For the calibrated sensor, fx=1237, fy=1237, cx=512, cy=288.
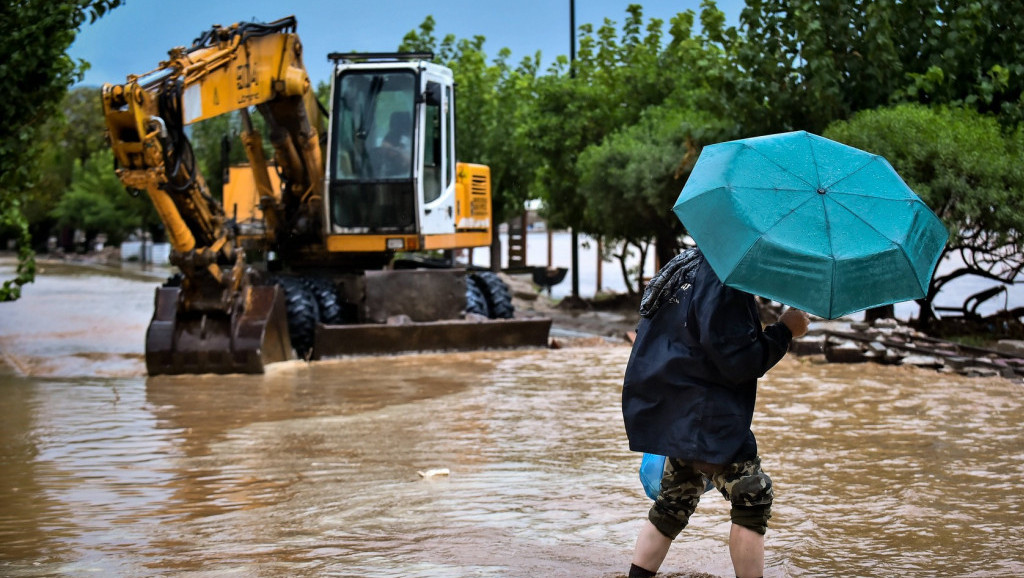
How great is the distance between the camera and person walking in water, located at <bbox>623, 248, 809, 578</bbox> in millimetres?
4414

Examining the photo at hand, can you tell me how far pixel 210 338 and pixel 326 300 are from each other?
2.74m

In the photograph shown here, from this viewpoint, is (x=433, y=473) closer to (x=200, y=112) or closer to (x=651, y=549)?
(x=651, y=549)

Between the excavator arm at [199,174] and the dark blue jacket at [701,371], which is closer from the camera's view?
the dark blue jacket at [701,371]

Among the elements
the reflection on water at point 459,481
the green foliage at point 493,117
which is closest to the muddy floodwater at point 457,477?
the reflection on water at point 459,481

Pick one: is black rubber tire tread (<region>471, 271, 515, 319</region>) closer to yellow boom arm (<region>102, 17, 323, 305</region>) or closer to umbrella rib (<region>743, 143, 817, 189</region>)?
yellow boom arm (<region>102, 17, 323, 305</region>)

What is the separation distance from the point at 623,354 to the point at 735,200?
11.4 m

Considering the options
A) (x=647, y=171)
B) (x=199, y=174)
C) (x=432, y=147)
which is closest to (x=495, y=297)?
(x=432, y=147)

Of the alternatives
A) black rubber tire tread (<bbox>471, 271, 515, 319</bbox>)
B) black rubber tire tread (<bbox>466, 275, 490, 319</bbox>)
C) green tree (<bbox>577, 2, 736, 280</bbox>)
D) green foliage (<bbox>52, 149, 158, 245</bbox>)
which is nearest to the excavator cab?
black rubber tire tread (<bbox>466, 275, 490, 319</bbox>)

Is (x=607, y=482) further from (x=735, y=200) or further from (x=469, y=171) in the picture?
(x=469, y=171)

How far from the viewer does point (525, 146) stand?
2812 centimetres

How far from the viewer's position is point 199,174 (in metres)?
14.1

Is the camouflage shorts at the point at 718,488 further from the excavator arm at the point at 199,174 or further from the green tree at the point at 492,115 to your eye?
the green tree at the point at 492,115

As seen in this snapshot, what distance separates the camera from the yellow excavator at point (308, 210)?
543 inches

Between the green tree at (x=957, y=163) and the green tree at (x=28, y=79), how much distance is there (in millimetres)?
9400
